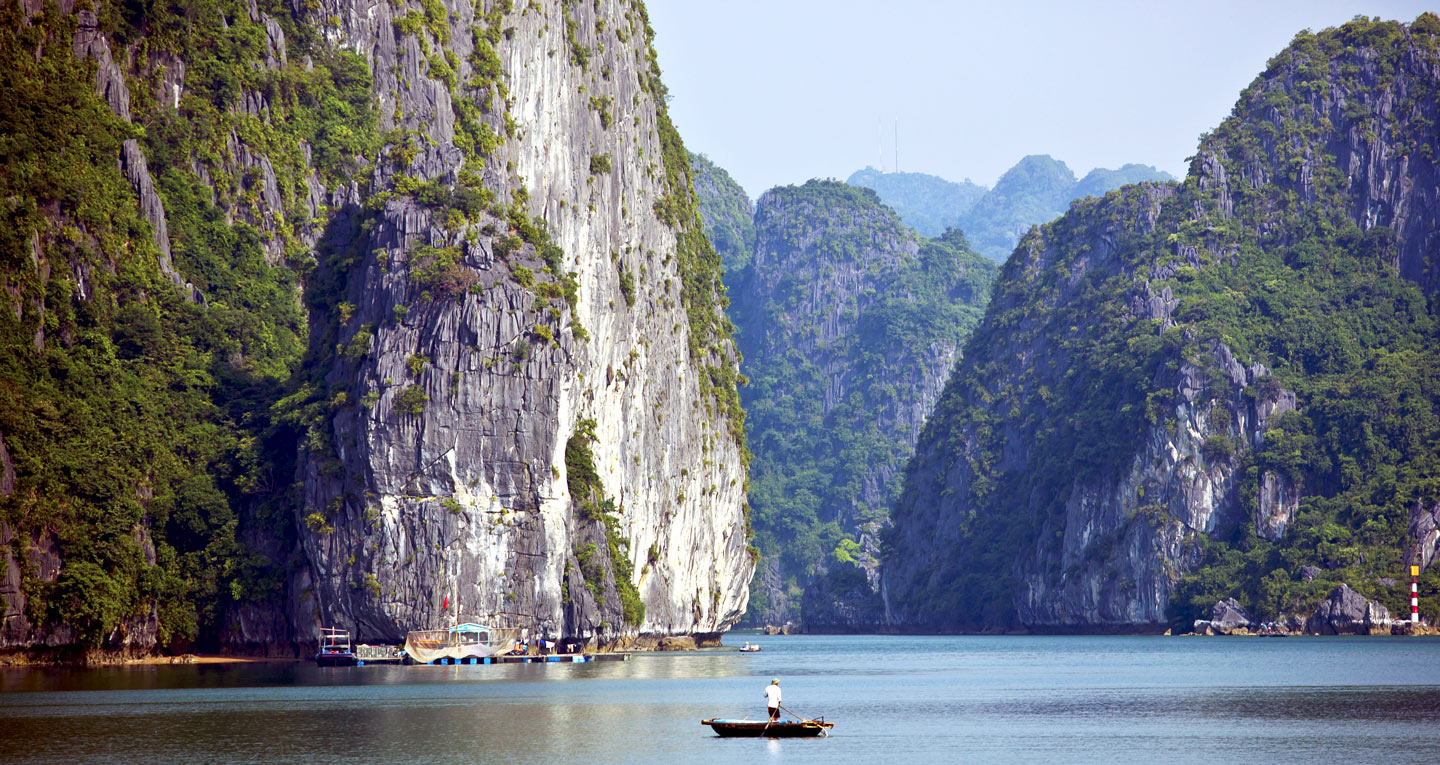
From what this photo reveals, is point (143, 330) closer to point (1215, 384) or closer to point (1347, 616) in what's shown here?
point (1347, 616)

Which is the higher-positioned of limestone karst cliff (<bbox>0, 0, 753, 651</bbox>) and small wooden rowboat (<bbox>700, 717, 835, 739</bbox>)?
limestone karst cliff (<bbox>0, 0, 753, 651</bbox>)

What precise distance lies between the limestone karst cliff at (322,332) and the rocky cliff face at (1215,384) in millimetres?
52240

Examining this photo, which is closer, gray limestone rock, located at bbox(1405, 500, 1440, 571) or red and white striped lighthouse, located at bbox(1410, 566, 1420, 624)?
red and white striped lighthouse, located at bbox(1410, 566, 1420, 624)

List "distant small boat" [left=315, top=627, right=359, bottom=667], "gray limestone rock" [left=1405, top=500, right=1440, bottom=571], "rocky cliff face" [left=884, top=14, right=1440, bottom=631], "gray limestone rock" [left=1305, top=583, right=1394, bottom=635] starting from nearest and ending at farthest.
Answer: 1. "distant small boat" [left=315, top=627, right=359, bottom=667]
2. "gray limestone rock" [left=1305, top=583, right=1394, bottom=635]
3. "gray limestone rock" [left=1405, top=500, right=1440, bottom=571]
4. "rocky cliff face" [left=884, top=14, right=1440, bottom=631]

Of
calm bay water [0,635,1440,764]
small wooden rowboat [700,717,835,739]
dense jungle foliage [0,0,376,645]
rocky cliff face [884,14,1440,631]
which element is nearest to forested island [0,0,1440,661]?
dense jungle foliage [0,0,376,645]

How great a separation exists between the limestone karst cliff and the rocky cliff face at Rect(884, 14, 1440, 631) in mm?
52240

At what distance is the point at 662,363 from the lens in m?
112

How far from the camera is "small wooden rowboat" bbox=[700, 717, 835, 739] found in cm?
4647

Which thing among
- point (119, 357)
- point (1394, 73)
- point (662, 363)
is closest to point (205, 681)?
point (119, 357)

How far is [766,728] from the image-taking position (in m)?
46.6

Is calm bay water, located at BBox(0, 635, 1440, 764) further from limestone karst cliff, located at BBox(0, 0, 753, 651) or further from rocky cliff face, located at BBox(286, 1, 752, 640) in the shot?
rocky cliff face, located at BBox(286, 1, 752, 640)

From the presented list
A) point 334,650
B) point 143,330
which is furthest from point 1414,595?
point 143,330

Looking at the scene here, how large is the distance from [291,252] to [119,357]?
1697 cm

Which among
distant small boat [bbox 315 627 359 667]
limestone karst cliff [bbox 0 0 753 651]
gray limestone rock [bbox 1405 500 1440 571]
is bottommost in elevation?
distant small boat [bbox 315 627 359 667]
